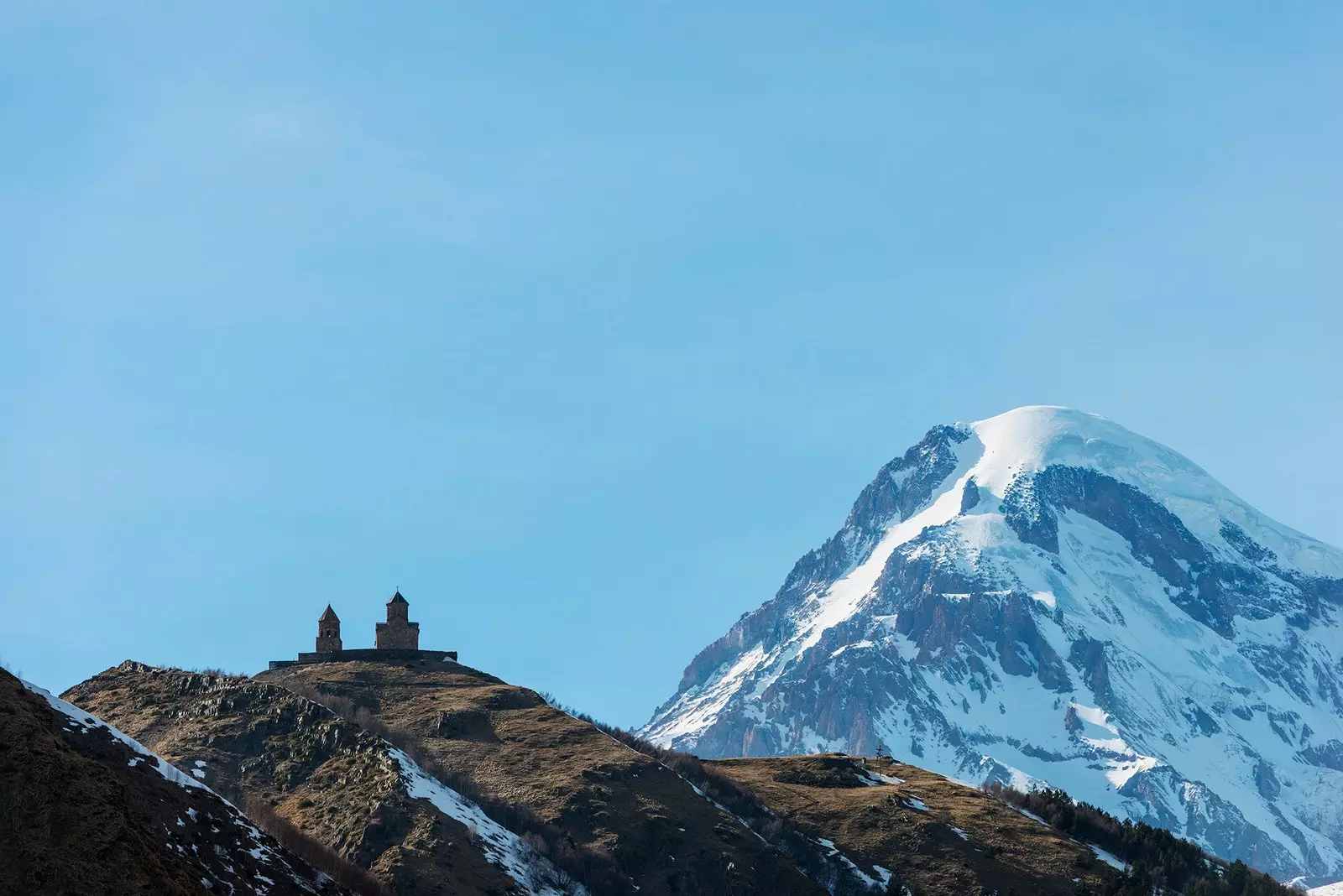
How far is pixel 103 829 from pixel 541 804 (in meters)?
56.9

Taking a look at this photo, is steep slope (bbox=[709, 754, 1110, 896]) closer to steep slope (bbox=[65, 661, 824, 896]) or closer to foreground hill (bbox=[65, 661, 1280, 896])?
foreground hill (bbox=[65, 661, 1280, 896])

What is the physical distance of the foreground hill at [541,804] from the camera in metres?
94.3

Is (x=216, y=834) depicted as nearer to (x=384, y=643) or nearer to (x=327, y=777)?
(x=327, y=777)

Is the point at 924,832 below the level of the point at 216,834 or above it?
above

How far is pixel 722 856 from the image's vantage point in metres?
101

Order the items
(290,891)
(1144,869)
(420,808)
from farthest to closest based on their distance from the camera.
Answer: (1144,869)
(420,808)
(290,891)

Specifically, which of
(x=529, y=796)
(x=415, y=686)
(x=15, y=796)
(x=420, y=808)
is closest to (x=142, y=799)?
(x=15, y=796)

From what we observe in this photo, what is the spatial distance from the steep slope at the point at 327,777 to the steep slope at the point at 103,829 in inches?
1002

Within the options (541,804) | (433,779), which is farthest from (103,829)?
(541,804)

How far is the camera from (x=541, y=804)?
104 metres

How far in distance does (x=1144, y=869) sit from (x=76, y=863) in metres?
79.5

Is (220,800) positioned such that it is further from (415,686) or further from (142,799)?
(415,686)

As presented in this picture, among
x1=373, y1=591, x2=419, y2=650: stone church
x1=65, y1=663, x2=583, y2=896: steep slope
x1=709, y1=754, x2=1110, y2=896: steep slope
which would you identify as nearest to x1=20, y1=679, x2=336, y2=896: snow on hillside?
x1=65, y1=663, x2=583, y2=896: steep slope

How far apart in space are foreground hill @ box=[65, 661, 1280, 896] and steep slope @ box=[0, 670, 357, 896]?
25.5 m
